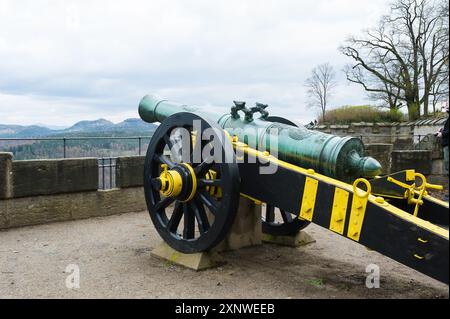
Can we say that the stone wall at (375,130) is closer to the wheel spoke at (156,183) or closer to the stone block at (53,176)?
the stone block at (53,176)

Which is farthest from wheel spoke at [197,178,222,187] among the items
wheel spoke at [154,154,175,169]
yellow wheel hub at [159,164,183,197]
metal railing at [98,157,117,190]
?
metal railing at [98,157,117,190]

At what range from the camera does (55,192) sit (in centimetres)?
704

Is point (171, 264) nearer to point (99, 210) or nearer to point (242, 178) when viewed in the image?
point (242, 178)

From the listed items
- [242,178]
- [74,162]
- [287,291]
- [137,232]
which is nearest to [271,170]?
[242,178]

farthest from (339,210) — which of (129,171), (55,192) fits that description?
(129,171)

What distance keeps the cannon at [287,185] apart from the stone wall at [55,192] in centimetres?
255

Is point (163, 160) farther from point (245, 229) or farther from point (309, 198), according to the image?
point (309, 198)

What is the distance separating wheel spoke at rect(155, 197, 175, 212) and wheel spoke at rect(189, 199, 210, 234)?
0.89 feet

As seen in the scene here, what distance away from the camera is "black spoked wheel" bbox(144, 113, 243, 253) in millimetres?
4230

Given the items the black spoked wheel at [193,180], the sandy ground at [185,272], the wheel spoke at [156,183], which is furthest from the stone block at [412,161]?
the wheel spoke at [156,183]

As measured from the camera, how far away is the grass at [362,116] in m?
23.2

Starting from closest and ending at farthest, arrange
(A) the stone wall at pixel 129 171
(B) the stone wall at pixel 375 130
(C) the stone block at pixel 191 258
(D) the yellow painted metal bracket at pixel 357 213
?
(D) the yellow painted metal bracket at pixel 357 213 → (C) the stone block at pixel 191 258 → (A) the stone wall at pixel 129 171 → (B) the stone wall at pixel 375 130

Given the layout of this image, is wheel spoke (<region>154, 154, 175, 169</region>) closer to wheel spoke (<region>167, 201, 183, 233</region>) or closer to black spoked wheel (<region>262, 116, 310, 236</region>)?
wheel spoke (<region>167, 201, 183, 233</region>)

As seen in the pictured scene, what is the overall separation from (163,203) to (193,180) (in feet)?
1.75
